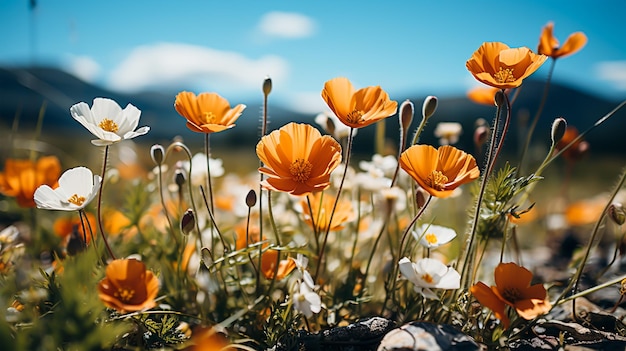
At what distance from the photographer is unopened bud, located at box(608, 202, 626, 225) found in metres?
1.47

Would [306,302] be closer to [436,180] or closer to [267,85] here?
[436,180]

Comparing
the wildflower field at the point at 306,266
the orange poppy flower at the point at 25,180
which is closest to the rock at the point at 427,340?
the wildflower field at the point at 306,266

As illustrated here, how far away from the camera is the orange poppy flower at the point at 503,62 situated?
1241 millimetres

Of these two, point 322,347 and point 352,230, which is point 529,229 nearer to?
point 352,230

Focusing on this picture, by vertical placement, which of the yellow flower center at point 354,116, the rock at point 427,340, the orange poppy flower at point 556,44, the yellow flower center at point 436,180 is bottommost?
the rock at point 427,340

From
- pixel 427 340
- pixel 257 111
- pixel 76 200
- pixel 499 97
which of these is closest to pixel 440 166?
pixel 499 97

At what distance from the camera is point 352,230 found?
2082mm

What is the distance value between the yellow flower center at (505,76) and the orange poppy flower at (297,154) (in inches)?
18.0

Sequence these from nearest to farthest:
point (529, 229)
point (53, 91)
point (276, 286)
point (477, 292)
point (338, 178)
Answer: point (477, 292) → point (276, 286) → point (338, 178) → point (53, 91) → point (529, 229)

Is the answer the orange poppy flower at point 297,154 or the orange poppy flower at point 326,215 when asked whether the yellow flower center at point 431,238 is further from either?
the orange poppy flower at point 297,154

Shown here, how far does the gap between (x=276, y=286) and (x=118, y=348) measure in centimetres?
51

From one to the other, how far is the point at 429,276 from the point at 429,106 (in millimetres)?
520

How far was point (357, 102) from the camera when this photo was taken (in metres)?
1.39

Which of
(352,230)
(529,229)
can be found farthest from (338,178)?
(529,229)
